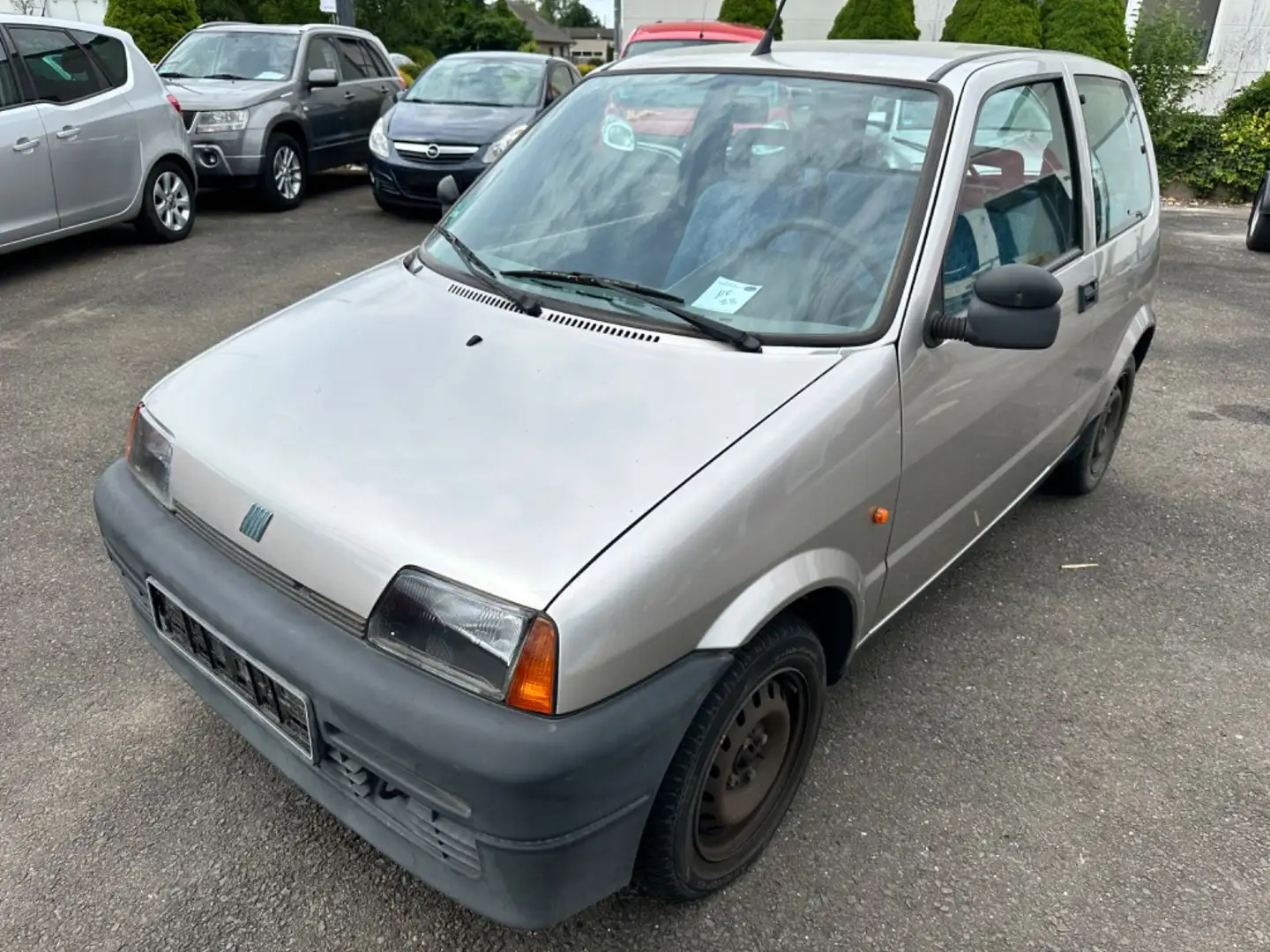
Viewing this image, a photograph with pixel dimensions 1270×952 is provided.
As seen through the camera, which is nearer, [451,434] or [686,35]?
[451,434]

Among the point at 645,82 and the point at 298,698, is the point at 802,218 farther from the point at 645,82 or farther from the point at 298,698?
the point at 298,698

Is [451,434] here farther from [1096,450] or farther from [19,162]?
[19,162]

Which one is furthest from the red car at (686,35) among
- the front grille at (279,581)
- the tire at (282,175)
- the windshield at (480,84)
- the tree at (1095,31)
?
the front grille at (279,581)

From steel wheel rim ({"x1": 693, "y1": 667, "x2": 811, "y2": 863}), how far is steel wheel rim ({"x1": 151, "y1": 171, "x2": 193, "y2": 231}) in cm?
728

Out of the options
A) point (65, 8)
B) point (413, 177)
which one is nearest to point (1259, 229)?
point (413, 177)

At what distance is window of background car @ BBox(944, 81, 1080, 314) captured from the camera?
2.56m

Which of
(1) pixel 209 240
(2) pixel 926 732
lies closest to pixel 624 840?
Result: (2) pixel 926 732

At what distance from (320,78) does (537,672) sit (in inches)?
375

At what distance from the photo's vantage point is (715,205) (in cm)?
264

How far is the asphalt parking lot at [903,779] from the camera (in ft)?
7.13

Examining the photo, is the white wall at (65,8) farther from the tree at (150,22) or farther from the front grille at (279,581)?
the front grille at (279,581)

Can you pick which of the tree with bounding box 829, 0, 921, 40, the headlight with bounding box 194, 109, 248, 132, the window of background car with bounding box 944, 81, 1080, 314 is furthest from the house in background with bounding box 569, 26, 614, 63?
the window of background car with bounding box 944, 81, 1080, 314

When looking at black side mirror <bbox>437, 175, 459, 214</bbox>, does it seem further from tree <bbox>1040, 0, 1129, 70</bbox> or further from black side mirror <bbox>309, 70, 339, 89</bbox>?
tree <bbox>1040, 0, 1129, 70</bbox>

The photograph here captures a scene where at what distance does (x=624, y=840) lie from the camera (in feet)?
5.94
